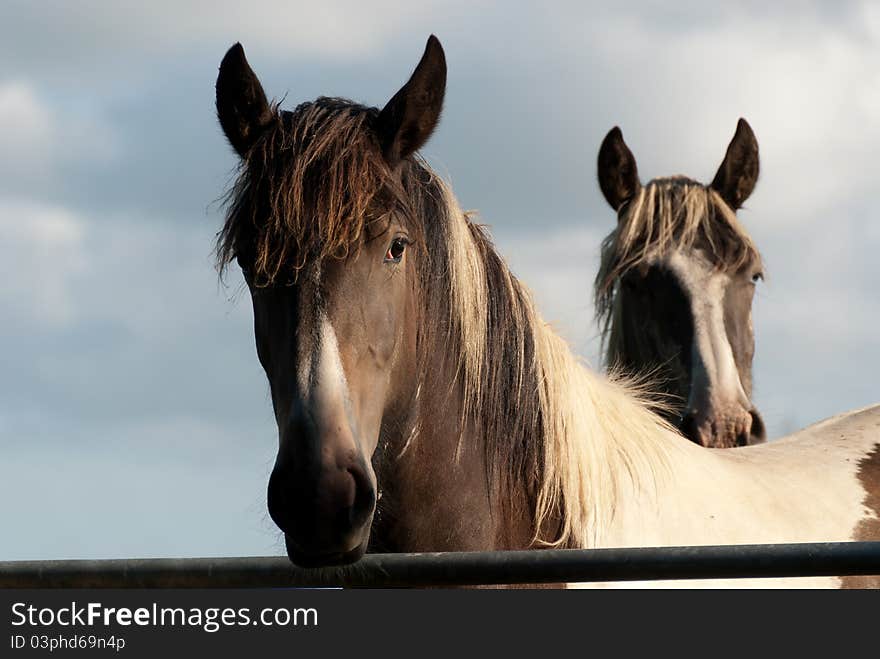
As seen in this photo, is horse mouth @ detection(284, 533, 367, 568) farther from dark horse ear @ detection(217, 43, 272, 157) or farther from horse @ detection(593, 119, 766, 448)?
horse @ detection(593, 119, 766, 448)

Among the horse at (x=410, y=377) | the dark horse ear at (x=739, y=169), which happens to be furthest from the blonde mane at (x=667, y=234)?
the horse at (x=410, y=377)

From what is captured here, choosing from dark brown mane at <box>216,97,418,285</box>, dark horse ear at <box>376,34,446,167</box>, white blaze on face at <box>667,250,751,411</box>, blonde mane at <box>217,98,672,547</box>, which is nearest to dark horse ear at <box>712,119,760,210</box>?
white blaze on face at <box>667,250,751,411</box>

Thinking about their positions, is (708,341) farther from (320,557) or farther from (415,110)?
(320,557)

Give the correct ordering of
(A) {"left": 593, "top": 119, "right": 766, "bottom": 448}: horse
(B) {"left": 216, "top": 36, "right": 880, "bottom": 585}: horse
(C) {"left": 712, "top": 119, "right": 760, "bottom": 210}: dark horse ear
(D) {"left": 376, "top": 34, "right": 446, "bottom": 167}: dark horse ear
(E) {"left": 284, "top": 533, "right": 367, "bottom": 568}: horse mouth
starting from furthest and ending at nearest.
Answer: (C) {"left": 712, "top": 119, "right": 760, "bottom": 210}: dark horse ear, (A) {"left": 593, "top": 119, "right": 766, "bottom": 448}: horse, (D) {"left": 376, "top": 34, "right": 446, "bottom": 167}: dark horse ear, (B) {"left": 216, "top": 36, "right": 880, "bottom": 585}: horse, (E) {"left": 284, "top": 533, "right": 367, "bottom": 568}: horse mouth

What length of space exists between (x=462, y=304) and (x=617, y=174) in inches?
154

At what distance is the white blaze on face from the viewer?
5.53 m

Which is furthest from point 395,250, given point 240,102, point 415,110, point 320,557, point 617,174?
point 617,174

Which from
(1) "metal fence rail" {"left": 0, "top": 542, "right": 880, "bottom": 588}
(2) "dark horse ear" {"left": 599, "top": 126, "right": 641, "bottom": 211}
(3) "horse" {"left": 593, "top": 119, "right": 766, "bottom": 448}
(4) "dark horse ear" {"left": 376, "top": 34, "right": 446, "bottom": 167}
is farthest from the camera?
(2) "dark horse ear" {"left": 599, "top": 126, "right": 641, "bottom": 211}

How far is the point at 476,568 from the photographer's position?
2.31 metres

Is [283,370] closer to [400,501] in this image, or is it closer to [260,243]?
[260,243]

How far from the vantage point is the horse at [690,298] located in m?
5.53

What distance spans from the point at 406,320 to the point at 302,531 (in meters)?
0.75

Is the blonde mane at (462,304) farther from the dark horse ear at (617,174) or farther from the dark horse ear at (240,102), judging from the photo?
the dark horse ear at (617,174)

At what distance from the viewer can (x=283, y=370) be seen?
2.89 m
